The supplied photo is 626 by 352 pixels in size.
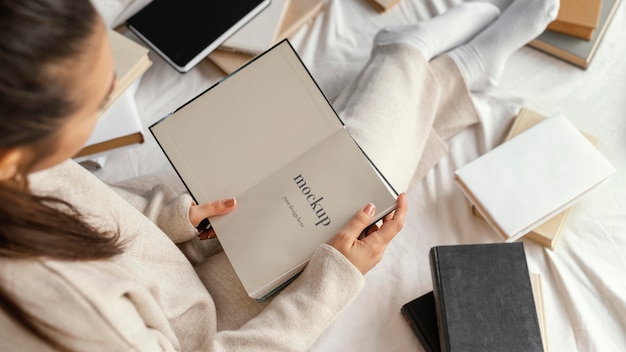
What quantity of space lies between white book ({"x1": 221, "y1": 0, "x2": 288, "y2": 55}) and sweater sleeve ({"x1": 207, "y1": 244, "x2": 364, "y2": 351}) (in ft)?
1.67

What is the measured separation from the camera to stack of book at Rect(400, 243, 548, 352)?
0.79m

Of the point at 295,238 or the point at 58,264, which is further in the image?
the point at 295,238

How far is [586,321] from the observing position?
2.82 feet

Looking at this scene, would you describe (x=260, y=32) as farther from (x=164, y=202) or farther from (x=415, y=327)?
(x=415, y=327)

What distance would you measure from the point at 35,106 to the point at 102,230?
26 centimetres

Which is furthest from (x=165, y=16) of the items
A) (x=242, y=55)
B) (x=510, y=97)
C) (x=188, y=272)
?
(x=510, y=97)

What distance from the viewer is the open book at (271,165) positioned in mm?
739

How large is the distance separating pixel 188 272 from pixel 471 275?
39 cm

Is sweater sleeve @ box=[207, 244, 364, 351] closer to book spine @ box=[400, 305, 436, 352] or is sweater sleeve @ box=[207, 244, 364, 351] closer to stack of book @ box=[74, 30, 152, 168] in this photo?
book spine @ box=[400, 305, 436, 352]

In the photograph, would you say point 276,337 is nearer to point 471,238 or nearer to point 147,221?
point 147,221

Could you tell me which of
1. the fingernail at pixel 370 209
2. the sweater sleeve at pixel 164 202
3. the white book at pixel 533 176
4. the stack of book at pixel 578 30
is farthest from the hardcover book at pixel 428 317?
the stack of book at pixel 578 30

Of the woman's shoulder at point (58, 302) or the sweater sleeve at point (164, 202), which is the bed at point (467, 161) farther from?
the woman's shoulder at point (58, 302)

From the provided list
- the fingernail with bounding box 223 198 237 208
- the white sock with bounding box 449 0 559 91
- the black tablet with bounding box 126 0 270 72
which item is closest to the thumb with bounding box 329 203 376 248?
the fingernail with bounding box 223 198 237 208

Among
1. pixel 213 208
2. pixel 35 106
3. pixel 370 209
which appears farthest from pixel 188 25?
pixel 35 106
